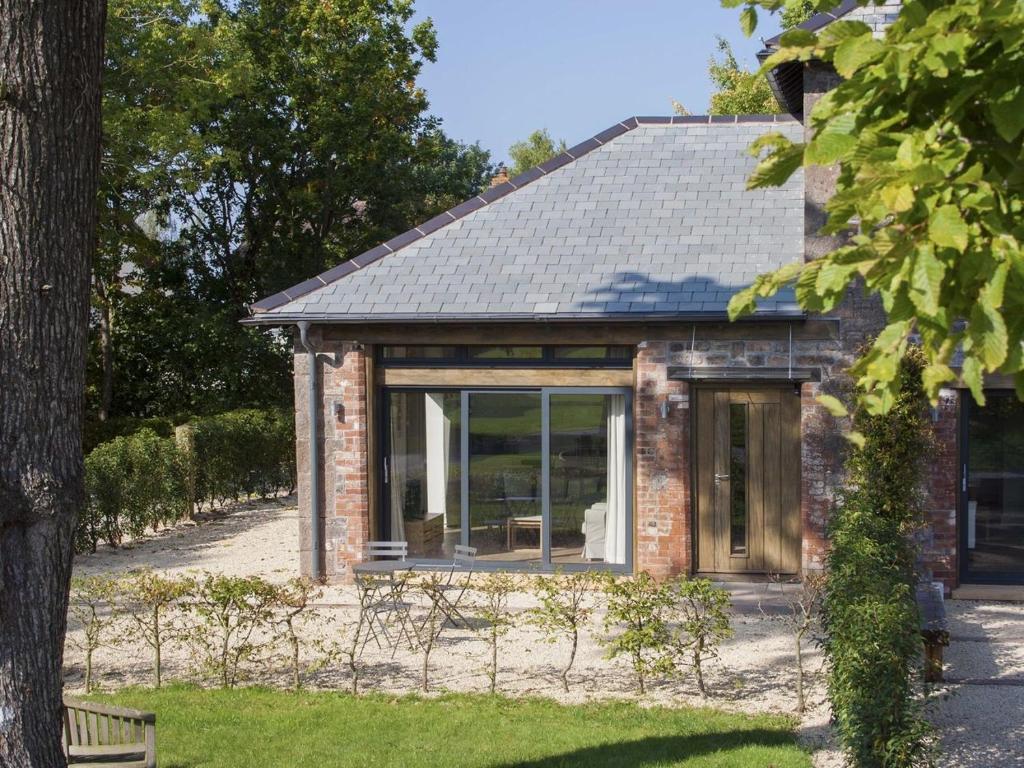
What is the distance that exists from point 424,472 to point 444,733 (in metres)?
5.99

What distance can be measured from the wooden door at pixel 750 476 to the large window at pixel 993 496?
1.79 m

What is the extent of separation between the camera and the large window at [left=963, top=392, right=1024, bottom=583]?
40.0 ft

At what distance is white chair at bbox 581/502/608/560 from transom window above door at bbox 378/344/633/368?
5.46 feet

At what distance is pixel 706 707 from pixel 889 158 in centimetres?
630

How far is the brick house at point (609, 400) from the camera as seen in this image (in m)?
12.2

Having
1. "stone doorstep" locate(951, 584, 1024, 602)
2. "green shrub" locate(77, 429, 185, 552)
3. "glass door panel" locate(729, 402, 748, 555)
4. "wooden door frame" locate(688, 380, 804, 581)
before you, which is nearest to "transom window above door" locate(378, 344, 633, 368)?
"wooden door frame" locate(688, 380, 804, 581)

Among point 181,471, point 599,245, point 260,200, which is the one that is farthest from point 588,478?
point 260,200

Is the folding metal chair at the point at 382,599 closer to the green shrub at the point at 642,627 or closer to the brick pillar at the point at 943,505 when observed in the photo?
the green shrub at the point at 642,627

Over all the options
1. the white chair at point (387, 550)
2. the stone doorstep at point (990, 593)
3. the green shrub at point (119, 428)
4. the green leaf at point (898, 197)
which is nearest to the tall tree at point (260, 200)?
the green shrub at point (119, 428)

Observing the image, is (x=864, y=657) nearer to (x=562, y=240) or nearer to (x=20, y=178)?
(x=20, y=178)

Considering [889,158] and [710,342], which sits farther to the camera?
[710,342]

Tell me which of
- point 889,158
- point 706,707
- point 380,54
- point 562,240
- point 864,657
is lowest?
point 706,707

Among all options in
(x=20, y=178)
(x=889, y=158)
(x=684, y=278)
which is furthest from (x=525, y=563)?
(x=889, y=158)

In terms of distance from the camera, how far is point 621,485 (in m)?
13.0
